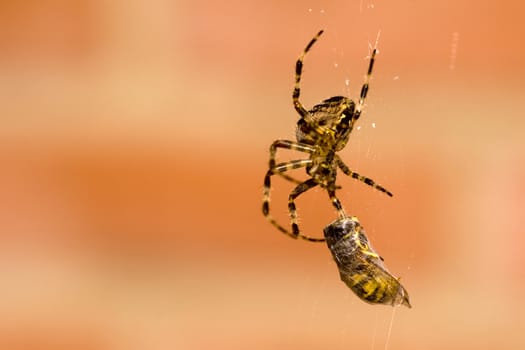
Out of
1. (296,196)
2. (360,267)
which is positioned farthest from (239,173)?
(360,267)

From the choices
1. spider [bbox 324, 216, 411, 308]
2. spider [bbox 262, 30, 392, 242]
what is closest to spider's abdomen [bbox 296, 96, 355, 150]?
spider [bbox 262, 30, 392, 242]

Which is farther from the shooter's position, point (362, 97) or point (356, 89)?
point (356, 89)

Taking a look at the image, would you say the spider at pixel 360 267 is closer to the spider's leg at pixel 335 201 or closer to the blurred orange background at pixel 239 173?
the spider's leg at pixel 335 201

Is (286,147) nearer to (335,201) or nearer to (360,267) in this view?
(335,201)

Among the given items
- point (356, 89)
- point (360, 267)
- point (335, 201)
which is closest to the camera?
point (360, 267)

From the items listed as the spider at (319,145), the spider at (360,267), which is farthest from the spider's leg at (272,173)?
the spider at (360,267)

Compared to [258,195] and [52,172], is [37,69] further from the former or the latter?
[258,195]
